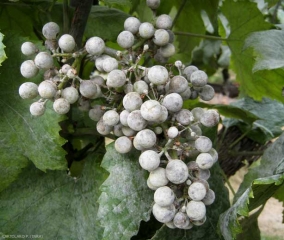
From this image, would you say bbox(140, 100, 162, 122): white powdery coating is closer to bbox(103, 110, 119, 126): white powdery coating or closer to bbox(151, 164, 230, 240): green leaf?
bbox(103, 110, 119, 126): white powdery coating

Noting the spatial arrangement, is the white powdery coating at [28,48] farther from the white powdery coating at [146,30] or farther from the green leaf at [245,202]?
the green leaf at [245,202]

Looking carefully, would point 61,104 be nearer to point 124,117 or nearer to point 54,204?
point 124,117

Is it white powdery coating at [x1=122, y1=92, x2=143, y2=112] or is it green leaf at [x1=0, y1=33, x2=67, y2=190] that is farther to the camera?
green leaf at [x1=0, y1=33, x2=67, y2=190]

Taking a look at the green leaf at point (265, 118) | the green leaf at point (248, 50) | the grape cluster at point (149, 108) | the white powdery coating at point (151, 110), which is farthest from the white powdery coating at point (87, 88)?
the green leaf at point (265, 118)

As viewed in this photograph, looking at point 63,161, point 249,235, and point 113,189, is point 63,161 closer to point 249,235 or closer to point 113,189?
point 113,189

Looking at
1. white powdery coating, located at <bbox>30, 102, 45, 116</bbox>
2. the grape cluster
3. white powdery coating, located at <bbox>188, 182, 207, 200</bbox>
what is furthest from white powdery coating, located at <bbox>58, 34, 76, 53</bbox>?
white powdery coating, located at <bbox>188, 182, 207, 200</bbox>
